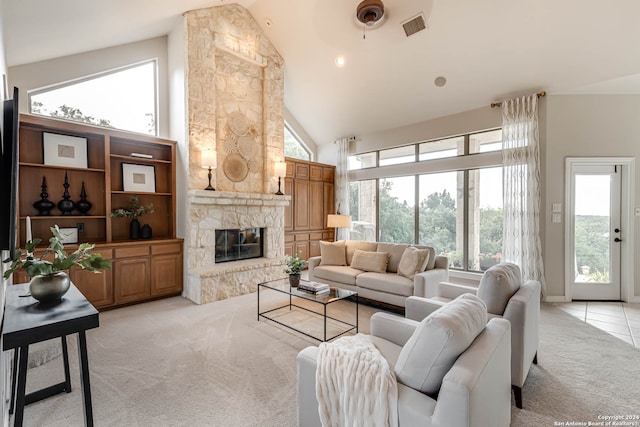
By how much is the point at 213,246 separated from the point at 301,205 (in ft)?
8.08

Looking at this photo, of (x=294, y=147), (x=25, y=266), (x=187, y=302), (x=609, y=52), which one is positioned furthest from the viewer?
(x=294, y=147)

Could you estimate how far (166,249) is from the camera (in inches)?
177

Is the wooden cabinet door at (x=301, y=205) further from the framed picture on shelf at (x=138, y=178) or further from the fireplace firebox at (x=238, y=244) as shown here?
the framed picture on shelf at (x=138, y=178)

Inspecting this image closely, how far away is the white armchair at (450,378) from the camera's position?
118cm

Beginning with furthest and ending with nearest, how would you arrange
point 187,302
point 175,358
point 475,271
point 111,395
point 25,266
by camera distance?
1. point 475,271
2. point 187,302
3. point 175,358
4. point 111,395
5. point 25,266

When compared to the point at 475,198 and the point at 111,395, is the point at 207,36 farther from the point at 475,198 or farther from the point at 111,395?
the point at 475,198

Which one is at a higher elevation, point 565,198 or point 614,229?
point 565,198

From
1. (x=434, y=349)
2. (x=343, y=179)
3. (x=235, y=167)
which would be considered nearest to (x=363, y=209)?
(x=343, y=179)

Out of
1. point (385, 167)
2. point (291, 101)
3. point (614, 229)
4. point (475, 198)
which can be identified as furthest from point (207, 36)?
point (614, 229)

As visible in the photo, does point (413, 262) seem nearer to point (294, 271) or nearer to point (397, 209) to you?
point (294, 271)

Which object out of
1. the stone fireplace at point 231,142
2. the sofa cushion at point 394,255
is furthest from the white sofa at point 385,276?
the stone fireplace at point 231,142

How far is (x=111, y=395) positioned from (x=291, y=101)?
20.1ft

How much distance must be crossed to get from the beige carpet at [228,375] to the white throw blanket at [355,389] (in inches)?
27.8

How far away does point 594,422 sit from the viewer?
1.96m
